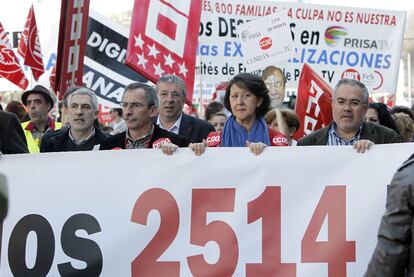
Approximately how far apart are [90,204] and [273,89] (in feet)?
10.6

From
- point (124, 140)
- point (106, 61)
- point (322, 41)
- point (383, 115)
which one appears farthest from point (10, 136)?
point (322, 41)

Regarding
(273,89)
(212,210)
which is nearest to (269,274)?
(212,210)

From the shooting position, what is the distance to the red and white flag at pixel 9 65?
1195cm

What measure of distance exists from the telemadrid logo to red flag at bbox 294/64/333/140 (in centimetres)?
420

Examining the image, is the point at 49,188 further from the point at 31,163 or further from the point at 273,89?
the point at 273,89

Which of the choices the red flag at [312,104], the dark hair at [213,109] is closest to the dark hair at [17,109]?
the dark hair at [213,109]

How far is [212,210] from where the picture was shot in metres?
5.46

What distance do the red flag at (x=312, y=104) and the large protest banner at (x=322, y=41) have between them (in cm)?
334

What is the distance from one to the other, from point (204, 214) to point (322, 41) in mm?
7741

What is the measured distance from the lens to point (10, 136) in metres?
6.32

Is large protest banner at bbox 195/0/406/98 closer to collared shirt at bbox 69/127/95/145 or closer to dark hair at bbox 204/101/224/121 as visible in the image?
dark hair at bbox 204/101/224/121

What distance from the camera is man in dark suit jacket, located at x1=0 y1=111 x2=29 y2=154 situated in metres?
6.30

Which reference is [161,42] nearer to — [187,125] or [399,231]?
[187,125]

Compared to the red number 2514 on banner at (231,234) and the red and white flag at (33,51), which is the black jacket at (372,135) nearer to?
the red number 2514 on banner at (231,234)
